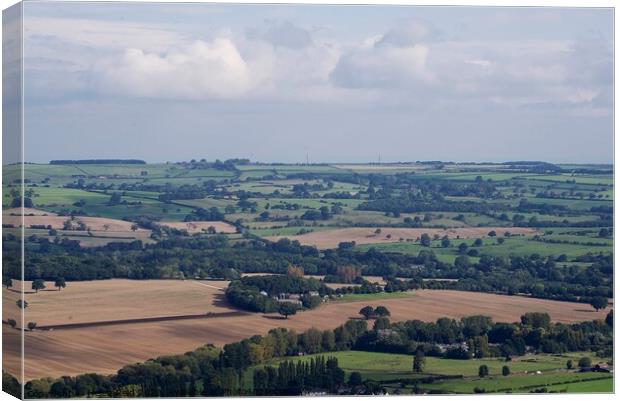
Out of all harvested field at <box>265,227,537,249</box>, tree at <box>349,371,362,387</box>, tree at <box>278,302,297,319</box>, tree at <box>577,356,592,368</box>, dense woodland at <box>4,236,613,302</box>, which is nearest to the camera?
tree at <box>349,371,362,387</box>

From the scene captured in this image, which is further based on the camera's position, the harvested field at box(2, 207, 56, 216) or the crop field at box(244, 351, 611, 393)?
the crop field at box(244, 351, 611, 393)

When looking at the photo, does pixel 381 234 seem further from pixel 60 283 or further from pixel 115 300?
pixel 60 283

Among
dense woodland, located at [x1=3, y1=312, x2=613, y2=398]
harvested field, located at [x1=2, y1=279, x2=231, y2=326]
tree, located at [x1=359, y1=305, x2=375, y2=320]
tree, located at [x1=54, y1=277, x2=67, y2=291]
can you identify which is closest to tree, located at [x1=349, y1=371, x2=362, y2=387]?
dense woodland, located at [x1=3, y1=312, x2=613, y2=398]

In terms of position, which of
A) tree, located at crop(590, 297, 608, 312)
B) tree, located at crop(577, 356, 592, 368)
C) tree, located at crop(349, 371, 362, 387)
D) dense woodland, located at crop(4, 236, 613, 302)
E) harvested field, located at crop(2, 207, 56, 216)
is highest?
harvested field, located at crop(2, 207, 56, 216)

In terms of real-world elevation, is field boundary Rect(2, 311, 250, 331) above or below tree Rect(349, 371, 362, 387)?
above

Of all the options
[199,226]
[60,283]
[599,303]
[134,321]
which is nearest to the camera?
[134,321]

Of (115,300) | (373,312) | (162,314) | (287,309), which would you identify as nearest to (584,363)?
(373,312)

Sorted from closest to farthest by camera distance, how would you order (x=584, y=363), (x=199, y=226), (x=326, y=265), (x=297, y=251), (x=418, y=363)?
(x=418, y=363) < (x=584, y=363) < (x=326, y=265) < (x=297, y=251) < (x=199, y=226)

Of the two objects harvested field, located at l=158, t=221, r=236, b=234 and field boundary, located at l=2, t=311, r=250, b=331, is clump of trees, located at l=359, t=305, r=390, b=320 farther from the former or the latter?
harvested field, located at l=158, t=221, r=236, b=234
